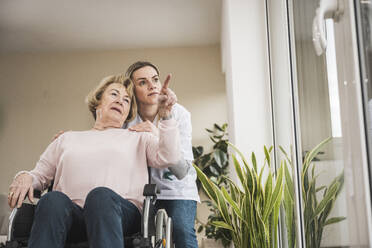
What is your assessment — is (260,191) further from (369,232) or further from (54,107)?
(54,107)

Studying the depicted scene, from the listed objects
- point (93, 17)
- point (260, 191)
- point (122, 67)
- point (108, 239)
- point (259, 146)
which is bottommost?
point (108, 239)

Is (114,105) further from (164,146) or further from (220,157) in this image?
(220,157)

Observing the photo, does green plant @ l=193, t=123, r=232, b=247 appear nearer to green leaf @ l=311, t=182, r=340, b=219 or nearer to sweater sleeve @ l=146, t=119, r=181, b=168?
sweater sleeve @ l=146, t=119, r=181, b=168

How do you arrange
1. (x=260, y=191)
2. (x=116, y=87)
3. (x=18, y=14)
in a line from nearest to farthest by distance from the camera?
(x=260, y=191)
(x=116, y=87)
(x=18, y=14)

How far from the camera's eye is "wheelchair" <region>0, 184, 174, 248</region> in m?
1.71

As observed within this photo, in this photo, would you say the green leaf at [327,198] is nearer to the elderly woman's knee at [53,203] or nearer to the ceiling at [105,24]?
the elderly woman's knee at [53,203]

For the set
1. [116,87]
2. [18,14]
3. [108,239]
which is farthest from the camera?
[18,14]

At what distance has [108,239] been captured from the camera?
5.18ft

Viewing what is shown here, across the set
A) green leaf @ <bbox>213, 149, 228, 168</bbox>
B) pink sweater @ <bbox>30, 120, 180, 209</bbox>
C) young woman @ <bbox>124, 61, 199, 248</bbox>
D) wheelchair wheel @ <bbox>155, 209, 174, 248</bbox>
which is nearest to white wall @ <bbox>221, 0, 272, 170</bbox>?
young woman @ <bbox>124, 61, 199, 248</bbox>

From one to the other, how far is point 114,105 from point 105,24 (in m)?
1.23

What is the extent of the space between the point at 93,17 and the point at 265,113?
1775 millimetres

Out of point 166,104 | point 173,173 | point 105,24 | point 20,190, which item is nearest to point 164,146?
point 166,104

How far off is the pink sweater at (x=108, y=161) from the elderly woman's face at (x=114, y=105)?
31 centimetres

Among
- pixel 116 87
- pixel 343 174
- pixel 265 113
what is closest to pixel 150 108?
pixel 116 87
